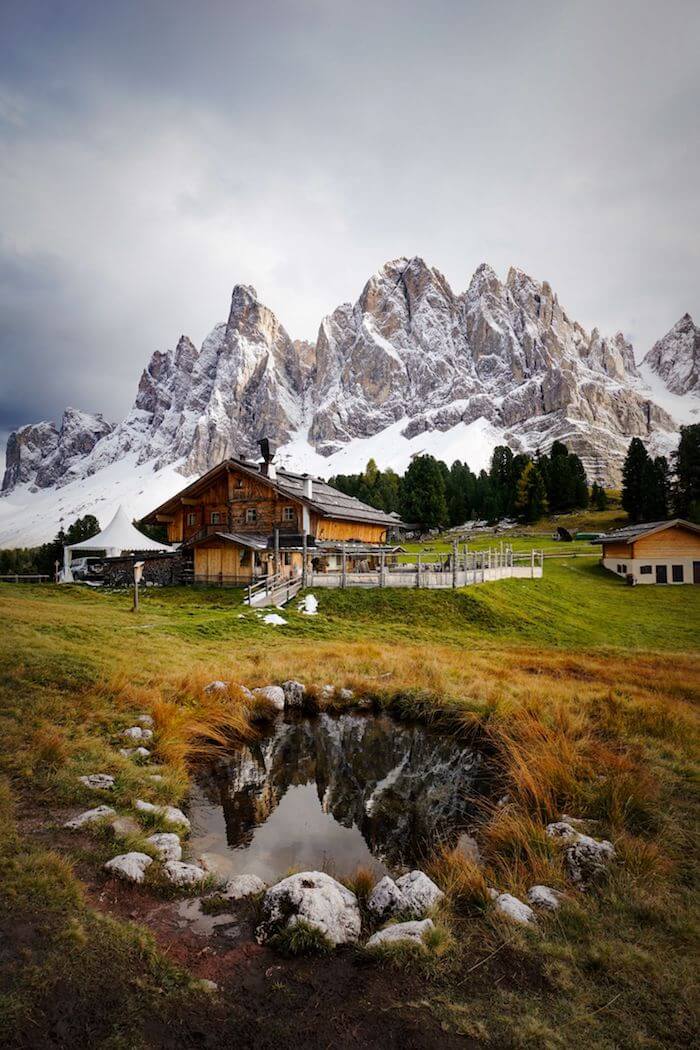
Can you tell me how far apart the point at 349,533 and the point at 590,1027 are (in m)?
34.9

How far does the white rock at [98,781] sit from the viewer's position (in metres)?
6.49

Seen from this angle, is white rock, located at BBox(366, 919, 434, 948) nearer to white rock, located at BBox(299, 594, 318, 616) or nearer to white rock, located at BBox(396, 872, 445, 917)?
white rock, located at BBox(396, 872, 445, 917)

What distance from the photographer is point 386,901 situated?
484 centimetres

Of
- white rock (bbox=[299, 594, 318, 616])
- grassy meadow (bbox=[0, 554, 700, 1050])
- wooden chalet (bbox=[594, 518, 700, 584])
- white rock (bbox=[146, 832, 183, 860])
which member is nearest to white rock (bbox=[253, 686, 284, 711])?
grassy meadow (bbox=[0, 554, 700, 1050])

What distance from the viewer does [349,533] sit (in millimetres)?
38125

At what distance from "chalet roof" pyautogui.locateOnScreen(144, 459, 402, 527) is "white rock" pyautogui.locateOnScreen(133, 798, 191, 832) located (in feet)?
82.8

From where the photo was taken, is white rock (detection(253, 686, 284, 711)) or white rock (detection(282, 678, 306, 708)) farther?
white rock (detection(282, 678, 306, 708))

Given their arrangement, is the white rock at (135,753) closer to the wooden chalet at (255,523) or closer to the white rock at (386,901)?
the white rock at (386,901)

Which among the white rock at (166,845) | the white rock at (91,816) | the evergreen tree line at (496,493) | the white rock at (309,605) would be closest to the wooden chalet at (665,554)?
the white rock at (309,605)

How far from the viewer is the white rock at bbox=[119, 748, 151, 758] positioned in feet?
25.2

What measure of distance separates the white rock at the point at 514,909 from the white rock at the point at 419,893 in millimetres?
591

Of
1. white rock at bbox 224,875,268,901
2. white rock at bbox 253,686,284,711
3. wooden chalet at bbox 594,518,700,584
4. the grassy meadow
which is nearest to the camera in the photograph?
the grassy meadow

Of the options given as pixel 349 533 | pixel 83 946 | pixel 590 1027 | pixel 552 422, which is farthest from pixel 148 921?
pixel 552 422

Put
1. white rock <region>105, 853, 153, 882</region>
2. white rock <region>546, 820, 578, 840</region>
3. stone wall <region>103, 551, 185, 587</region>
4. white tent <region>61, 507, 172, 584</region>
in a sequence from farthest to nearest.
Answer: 1. white tent <region>61, 507, 172, 584</region>
2. stone wall <region>103, 551, 185, 587</region>
3. white rock <region>546, 820, 578, 840</region>
4. white rock <region>105, 853, 153, 882</region>
